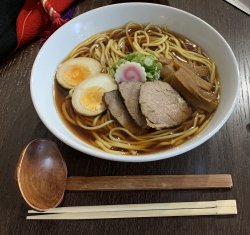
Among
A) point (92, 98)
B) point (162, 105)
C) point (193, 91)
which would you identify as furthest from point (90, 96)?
point (193, 91)

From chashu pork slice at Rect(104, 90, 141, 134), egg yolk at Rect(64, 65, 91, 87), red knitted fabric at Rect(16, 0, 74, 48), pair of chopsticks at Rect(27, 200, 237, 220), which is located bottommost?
pair of chopsticks at Rect(27, 200, 237, 220)

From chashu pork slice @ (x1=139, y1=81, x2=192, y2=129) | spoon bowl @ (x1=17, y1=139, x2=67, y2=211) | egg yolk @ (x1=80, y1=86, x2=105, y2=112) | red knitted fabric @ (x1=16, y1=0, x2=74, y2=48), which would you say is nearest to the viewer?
spoon bowl @ (x1=17, y1=139, x2=67, y2=211)

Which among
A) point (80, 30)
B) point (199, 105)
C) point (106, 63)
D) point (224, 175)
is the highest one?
point (80, 30)

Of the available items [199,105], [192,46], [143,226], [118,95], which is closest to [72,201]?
[143,226]

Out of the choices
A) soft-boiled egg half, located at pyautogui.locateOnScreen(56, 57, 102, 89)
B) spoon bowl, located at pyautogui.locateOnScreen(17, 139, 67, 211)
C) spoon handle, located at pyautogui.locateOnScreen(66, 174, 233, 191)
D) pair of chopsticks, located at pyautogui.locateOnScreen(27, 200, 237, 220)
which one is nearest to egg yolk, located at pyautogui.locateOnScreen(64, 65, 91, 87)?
soft-boiled egg half, located at pyautogui.locateOnScreen(56, 57, 102, 89)

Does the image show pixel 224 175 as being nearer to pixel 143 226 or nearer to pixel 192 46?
pixel 143 226

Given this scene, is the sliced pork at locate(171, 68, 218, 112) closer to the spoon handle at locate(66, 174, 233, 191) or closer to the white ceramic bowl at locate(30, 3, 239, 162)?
the white ceramic bowl at locate(30, 3, 239, 162)
